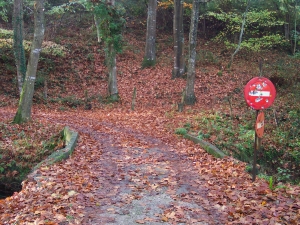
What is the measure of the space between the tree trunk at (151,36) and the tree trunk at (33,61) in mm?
13425

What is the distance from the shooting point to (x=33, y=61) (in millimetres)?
12406

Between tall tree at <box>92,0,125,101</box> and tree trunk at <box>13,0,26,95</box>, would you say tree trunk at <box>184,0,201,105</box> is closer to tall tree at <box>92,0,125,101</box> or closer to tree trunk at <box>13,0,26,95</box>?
tall tree at <box>92,0,125,101</box>

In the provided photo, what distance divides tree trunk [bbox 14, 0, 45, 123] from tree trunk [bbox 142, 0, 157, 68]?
1343 centimetres

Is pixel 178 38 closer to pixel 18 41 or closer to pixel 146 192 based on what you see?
pixel 18 41

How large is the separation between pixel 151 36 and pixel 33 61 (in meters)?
14.0

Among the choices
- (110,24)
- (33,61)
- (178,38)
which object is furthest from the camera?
(178,38)

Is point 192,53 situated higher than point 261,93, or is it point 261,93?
point 192,53

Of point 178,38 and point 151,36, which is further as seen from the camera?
point 151,36

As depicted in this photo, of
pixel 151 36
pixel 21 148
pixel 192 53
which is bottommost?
pixel 21 148

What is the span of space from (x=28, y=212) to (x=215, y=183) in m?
3.68

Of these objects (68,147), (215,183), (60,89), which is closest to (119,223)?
(215,183)

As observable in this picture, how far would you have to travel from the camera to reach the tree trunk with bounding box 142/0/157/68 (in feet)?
80.3

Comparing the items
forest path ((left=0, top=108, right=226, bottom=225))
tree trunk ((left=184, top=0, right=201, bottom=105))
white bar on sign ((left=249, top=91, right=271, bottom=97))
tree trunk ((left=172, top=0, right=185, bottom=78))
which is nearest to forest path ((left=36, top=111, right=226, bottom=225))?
forest path ((left=0, top=108, right=226, bottom=225))

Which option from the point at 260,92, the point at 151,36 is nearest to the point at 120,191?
the point at 260,92
